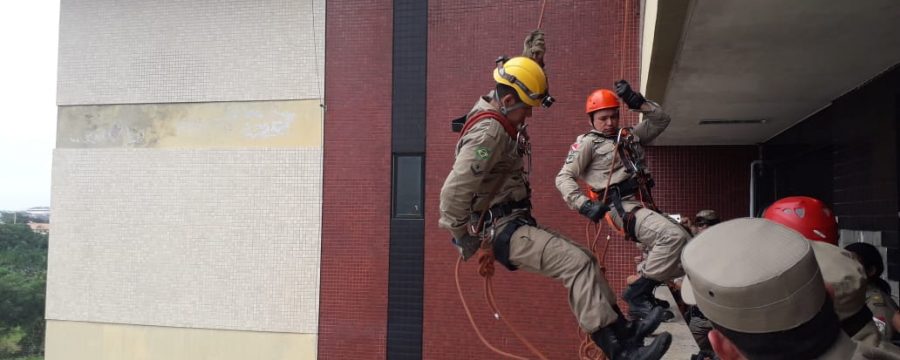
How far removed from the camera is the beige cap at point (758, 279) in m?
1.09

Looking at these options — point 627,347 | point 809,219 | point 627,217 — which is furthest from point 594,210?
point 809,219

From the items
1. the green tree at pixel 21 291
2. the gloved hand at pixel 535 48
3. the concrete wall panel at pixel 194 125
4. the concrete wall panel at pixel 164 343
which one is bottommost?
the green tree at pixel 21 291

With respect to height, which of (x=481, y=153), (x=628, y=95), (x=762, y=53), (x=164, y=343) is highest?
(x=762, y=53)

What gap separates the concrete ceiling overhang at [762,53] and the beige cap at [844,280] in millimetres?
1191

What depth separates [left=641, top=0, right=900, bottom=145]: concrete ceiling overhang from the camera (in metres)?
2.72

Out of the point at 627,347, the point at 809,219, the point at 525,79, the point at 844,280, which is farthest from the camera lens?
the point at 525,79

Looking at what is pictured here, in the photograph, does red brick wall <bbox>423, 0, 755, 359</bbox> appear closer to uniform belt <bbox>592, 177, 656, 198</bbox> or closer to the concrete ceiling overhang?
the concrete ceiling overhang

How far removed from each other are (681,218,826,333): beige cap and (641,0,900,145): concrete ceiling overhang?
5.92 feet

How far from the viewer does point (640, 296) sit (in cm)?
394

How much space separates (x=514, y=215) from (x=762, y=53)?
1.70 metres

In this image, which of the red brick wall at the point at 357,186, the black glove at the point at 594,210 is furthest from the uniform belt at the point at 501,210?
the red brick wall at the point at 357,186

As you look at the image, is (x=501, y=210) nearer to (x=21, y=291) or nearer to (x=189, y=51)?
(x=189, y=51)

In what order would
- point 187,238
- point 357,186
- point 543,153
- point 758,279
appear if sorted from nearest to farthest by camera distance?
point 758,279 < point 543,153 < point 357,186 < point 187,238

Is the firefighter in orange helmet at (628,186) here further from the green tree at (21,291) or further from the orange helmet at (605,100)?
the green tree at (21,291)
